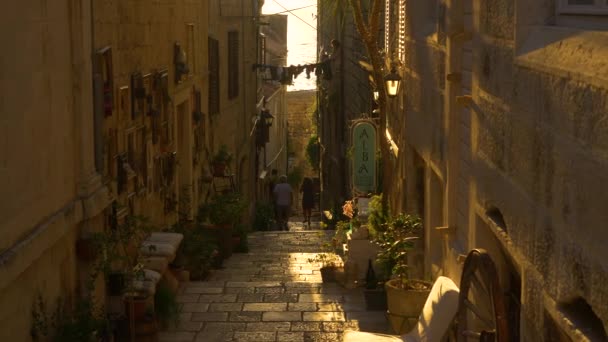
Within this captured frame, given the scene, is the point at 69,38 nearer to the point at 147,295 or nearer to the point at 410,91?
the point at 147,295

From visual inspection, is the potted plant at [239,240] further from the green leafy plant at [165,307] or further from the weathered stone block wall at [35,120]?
the weathered stone block wall at [35,120]

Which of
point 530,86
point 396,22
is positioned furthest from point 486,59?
point 396,22

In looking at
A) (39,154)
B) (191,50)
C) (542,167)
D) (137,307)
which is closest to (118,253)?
(137,307)

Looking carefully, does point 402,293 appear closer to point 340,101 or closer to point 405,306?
point 405,306

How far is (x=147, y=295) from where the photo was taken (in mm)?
9047

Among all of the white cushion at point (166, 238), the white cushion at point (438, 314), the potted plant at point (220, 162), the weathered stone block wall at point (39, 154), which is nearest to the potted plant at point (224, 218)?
the potted plant at point (220, 162)

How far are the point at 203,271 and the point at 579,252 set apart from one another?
9112 mm

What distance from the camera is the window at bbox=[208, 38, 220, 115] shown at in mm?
17797

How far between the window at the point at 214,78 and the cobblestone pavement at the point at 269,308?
186 inches

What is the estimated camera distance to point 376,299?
10.7 metres

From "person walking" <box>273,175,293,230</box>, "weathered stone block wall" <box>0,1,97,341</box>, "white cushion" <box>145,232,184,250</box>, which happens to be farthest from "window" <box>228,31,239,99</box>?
"weathered stone block wall" <box>0,1,97,341</box>

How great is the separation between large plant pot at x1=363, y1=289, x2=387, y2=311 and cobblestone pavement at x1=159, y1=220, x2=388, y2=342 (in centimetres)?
12

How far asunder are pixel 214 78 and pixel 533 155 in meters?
13.8

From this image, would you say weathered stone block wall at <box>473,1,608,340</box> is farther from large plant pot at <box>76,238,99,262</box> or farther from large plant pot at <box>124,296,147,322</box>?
large plant pot at <box>124,296,147,322</box>
